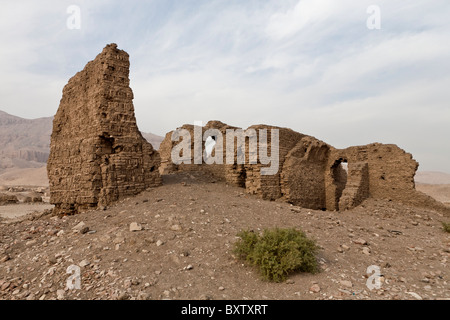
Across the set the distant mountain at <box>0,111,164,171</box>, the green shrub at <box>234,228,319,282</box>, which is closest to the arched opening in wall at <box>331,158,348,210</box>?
the green shrub at <box>234,228,319,282</box>

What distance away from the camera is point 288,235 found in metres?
4.71

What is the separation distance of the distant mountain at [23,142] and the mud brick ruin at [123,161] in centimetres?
7408

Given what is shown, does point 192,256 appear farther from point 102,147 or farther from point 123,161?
point 102,147

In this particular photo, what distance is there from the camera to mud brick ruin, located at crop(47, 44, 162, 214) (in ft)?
26.2

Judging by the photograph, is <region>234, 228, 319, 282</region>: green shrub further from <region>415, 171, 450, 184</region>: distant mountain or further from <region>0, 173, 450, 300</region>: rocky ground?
<region>415, 171, 450, 184</region>: distant mountain

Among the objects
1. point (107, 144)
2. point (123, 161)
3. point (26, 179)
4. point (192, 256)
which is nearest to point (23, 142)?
point (26, 179)

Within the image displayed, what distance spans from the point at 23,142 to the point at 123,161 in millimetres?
105293

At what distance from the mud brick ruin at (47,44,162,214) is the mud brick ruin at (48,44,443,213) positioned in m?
0.03

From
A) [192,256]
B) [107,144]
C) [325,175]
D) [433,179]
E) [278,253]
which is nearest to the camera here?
[278,253]

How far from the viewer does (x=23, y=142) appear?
89.6 metres

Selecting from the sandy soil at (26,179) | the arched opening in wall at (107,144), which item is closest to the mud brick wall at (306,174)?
the arched opening in wall at (107,144)

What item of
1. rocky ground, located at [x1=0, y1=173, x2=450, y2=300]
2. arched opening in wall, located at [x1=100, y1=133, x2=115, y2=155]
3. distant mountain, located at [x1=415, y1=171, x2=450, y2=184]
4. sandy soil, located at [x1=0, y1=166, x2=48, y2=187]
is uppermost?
arched opening in wall, located at [x1=100, y1=133, x2=115, y2=155]
